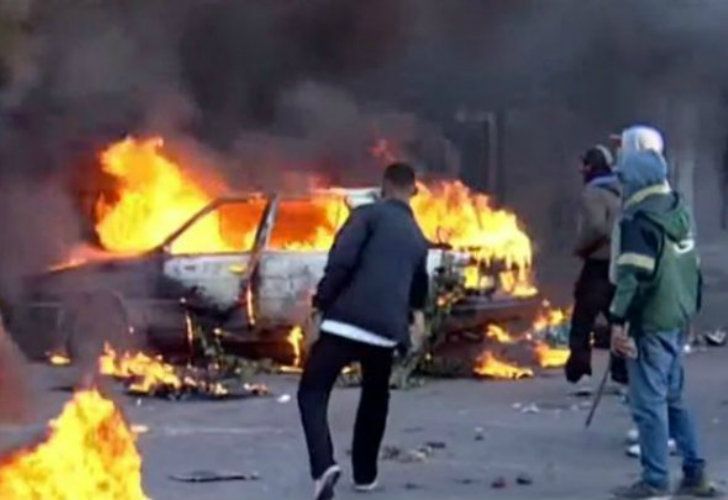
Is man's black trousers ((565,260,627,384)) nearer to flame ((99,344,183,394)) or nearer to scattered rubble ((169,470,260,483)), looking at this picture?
flame ((99,344,183,394))

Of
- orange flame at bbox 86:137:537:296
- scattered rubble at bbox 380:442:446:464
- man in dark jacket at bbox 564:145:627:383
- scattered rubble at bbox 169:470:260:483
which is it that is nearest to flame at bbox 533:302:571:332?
orange flame at bbox 86:137:537:296

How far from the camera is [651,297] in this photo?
30.2 feet

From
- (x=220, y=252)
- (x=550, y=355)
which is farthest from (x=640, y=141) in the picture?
(x=550, y=355)

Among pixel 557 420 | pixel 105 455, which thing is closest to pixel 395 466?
pixel 557 420

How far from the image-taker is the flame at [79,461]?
301 inches

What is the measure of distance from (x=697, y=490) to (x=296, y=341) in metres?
5.54

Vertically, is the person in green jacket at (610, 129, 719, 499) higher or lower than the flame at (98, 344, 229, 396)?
higher

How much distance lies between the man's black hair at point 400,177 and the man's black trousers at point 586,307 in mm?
2632

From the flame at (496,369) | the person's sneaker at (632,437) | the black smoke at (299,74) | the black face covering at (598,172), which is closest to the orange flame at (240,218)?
the black smoke at (299,74)

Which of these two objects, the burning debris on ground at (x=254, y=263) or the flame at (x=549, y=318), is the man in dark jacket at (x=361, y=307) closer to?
the burning debris on ground at (x=254, y=263)

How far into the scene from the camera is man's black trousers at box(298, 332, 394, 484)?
9258mm

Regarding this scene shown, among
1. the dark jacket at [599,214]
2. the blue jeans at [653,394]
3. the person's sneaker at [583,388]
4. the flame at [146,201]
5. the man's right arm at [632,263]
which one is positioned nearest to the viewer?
the man's right arm at [632,263]

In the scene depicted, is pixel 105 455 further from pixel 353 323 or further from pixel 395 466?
pixel 395 466

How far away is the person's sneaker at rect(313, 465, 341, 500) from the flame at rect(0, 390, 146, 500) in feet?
3.77
